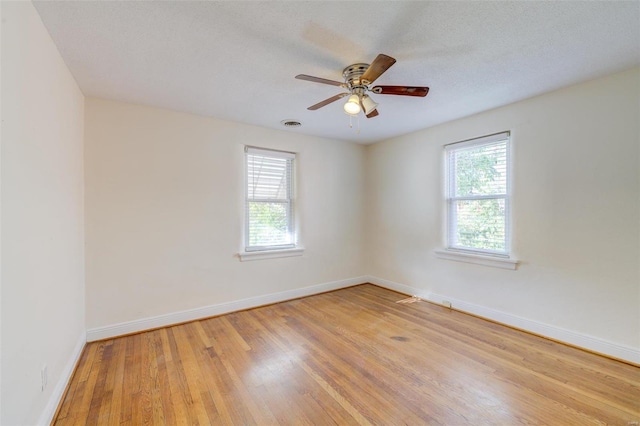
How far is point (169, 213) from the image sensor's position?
10.4ft

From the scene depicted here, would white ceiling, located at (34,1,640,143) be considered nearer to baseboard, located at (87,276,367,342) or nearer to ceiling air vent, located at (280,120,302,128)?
ceiling air vent, located at (280,120,302,128)

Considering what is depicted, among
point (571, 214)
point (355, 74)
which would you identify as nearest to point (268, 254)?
point (355, 74)

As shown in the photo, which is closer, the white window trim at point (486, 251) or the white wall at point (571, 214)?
the white wall at point (571, 214)

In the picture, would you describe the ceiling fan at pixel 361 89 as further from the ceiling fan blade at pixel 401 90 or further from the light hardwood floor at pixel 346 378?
the light hardwood floor at pixel 346 378

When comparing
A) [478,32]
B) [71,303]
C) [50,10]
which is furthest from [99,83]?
[478,32]

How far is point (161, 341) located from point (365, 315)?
2.22 meters

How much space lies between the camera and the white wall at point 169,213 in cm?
285

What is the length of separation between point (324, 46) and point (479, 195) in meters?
2.55

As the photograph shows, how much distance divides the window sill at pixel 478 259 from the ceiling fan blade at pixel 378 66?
2.48m

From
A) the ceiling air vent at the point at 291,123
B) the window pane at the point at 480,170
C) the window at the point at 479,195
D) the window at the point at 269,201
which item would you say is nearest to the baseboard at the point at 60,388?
the window at the point at 269,201

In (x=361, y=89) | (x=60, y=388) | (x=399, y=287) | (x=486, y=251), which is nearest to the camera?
(x=60, y=388)

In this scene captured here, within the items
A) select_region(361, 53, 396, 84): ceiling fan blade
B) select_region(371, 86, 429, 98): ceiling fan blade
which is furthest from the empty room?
select_region(361, 53, 396, 84): ceiling fan blade

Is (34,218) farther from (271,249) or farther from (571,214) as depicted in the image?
(571,214)

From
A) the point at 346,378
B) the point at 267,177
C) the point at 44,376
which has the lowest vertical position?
the point at 346,378
